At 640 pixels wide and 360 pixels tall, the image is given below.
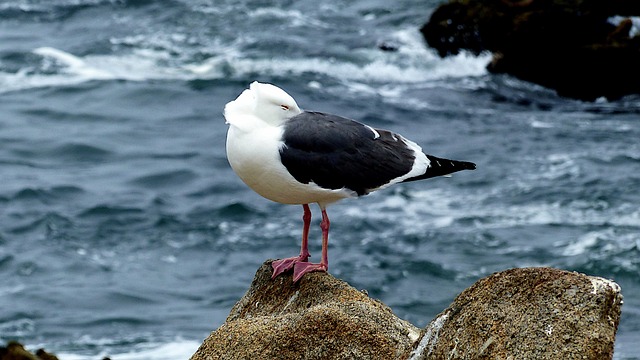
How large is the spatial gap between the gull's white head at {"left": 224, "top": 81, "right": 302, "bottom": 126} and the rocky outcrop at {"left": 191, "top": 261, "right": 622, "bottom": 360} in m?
1.18

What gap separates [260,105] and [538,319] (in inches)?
101

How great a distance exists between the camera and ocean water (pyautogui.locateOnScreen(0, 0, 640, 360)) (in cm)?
1437

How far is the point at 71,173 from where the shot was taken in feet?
61.2

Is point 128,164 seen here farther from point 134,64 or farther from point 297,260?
point 297,260

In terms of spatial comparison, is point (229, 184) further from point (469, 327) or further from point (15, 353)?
point (469, 327)

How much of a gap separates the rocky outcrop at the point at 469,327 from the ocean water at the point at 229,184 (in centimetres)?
679

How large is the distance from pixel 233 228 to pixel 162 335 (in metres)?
3.36

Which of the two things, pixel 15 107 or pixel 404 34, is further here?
pixel 404 34

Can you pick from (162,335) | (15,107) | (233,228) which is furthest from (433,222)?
(15,107)

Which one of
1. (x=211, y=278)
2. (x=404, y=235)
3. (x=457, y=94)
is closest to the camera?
(x=211, y=278)

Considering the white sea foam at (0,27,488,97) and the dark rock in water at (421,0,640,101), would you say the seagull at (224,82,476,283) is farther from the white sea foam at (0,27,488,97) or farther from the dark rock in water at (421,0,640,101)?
the white sea foam at (0,27,488,97)

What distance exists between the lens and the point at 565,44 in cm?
2127

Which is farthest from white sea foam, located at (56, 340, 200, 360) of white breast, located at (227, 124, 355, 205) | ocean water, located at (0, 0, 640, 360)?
white breast, located at (227, 124, 355, 205)

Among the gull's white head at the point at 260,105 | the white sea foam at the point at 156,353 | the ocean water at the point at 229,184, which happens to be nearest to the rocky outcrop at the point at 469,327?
the gull's white head at the point at 260,105
